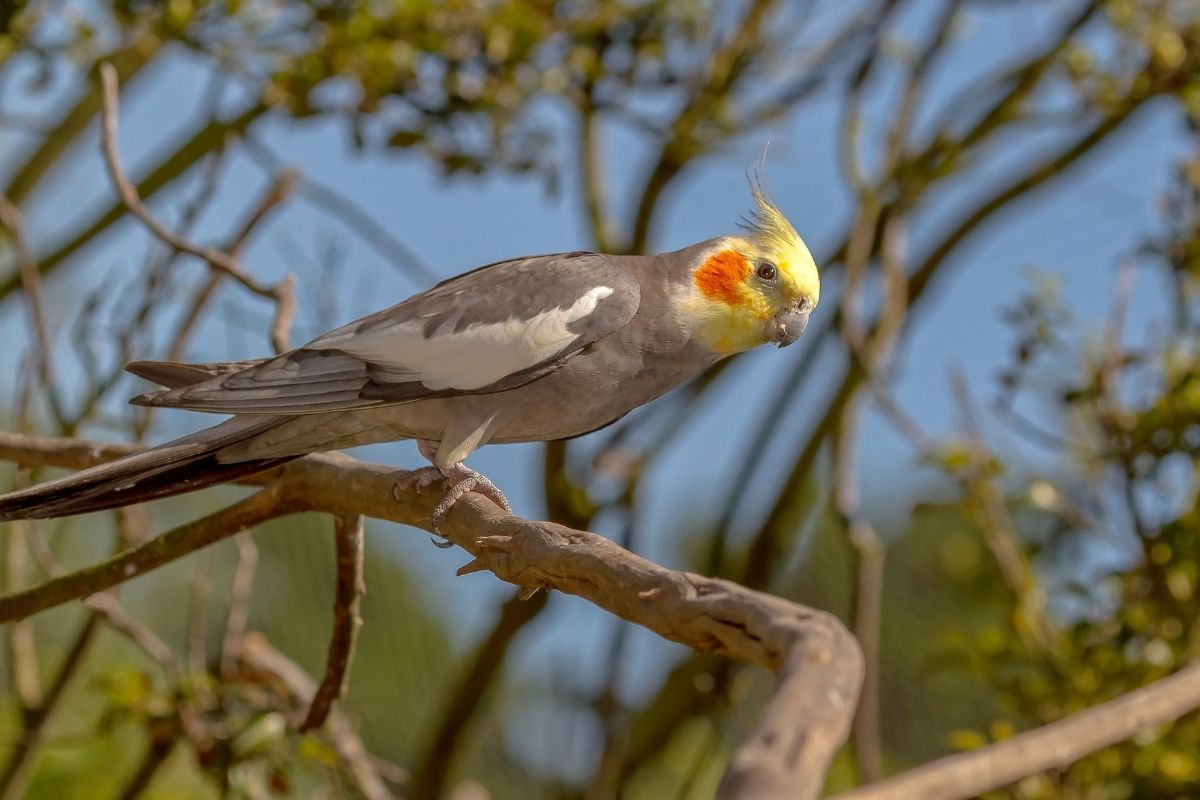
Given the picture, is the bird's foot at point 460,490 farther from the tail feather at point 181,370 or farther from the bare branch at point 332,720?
the bare branch at point 332,720

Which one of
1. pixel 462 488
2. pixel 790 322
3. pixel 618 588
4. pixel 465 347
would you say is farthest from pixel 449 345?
pixel 618 588

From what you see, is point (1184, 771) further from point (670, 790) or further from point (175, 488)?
point (670, 790)

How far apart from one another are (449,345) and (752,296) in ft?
1.31

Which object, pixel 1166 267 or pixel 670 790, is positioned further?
pixel 670 790

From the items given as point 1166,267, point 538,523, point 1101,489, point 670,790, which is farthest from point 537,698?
point 538,523

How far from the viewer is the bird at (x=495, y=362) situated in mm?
1492

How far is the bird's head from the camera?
63.6 inches

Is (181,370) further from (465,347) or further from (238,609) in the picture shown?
(238,609)

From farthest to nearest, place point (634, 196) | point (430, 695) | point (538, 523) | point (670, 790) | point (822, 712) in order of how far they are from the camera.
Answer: point (430, 695)
point (670, 790)
point (634, 196)
point (538, 523)
point (822, 712)

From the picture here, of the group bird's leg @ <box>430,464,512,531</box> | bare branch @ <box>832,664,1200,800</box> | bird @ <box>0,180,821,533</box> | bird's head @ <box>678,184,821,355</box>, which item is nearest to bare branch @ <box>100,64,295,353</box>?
bird @ <box>0,180,821,533</box>

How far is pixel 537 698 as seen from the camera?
318 centimetres

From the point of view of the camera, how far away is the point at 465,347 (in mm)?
1554

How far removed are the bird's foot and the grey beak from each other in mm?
419

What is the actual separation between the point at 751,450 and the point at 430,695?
1.30m
